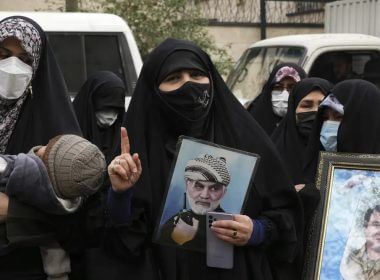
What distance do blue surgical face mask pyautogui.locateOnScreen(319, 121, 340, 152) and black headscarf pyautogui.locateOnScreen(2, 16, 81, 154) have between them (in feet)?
3.47

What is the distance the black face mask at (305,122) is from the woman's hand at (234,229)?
4.62ft

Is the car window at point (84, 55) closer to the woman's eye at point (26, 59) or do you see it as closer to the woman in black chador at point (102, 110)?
the woman in black chador at point (102, 110)

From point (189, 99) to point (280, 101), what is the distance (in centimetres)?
250

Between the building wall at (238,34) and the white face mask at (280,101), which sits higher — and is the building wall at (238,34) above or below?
below

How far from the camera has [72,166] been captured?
1.91 metres

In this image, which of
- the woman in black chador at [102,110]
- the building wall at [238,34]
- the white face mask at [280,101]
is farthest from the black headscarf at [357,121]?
the building wall at [238,34]

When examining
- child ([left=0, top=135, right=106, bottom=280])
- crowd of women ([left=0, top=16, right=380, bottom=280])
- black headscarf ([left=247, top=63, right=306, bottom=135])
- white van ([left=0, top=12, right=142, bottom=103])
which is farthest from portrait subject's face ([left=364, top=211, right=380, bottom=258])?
white van ([left=0, top=12, right=142, bottom=103])

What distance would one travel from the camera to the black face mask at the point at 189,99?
215 centimetres

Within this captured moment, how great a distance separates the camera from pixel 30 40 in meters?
2.22

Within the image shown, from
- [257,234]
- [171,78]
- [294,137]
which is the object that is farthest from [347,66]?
[257,234]

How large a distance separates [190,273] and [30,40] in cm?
97

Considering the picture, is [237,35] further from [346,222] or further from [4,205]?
[4,205]

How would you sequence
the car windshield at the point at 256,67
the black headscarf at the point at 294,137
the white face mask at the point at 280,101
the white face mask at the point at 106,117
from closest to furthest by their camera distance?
the black headscarf at the point at 294,137 → the white face mask at the point at 106,117 → the white face mask at the point at 280,101 → the car windshield at the point at 256,67

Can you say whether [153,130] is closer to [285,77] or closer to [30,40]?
[30,40]
